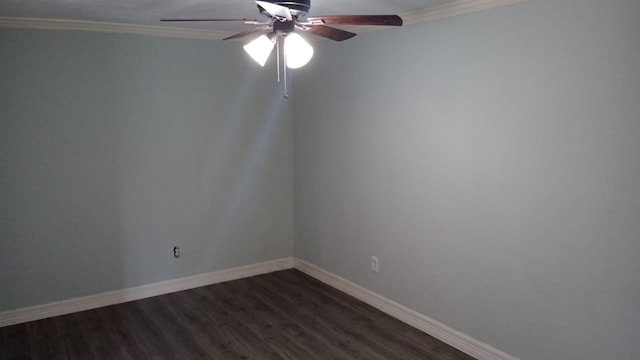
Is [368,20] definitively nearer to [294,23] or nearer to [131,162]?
[294,23]

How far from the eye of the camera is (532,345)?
2.75 meters

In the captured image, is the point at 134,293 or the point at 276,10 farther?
the point at 134,293

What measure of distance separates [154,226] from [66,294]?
858 millimetres

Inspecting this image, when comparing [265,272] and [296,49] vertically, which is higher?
[296,49]

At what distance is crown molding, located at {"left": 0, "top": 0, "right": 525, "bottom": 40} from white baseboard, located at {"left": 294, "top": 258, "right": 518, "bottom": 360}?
211 cm

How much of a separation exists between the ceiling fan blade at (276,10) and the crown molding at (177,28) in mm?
1323

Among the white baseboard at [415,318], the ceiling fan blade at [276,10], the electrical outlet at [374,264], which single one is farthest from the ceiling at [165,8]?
the white baseboard at [415,318]

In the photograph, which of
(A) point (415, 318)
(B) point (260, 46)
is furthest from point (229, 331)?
(B) point (260, 46)

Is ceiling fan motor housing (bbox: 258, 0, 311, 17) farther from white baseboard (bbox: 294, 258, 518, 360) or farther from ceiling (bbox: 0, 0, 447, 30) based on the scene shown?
white baseboard (bbox: 294, 258, 518, 360)

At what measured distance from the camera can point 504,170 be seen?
2.81m

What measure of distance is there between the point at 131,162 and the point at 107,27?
1.09m

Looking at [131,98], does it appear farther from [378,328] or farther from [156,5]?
[378,328]

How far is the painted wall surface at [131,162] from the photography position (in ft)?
11.7

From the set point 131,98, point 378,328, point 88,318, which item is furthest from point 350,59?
point 88,318
